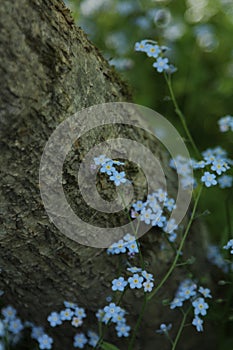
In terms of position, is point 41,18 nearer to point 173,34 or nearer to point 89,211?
point 89,211

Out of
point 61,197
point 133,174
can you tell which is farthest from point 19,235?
point 133,174

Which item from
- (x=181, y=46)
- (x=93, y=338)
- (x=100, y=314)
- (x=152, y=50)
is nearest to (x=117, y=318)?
(x=100, y=314)

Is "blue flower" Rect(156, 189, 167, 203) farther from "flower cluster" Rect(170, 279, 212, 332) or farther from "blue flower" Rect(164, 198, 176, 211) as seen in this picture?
"flower cluster" Rect(170, 279, 212, 332)

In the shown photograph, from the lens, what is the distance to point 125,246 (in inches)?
62.9

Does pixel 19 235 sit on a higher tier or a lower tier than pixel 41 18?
lower

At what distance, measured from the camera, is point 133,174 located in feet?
5.49

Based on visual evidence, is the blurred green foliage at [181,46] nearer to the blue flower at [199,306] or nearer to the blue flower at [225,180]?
the blue flower at [225,180]

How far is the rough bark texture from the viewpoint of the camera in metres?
1.16

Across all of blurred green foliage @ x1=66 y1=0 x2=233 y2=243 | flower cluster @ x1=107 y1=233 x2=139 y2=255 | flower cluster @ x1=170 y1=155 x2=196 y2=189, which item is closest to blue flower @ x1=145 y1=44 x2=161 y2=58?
flower cluster @ x1=170 y1=155 x2=196 y2=189

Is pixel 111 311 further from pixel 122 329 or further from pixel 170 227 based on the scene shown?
pixel 170 227

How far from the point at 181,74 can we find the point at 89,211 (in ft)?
6.07

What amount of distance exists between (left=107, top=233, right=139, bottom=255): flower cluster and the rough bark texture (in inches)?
3.1

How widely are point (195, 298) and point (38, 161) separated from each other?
0.84 meters

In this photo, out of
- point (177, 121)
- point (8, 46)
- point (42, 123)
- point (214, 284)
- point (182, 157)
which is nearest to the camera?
point (8, 46)
